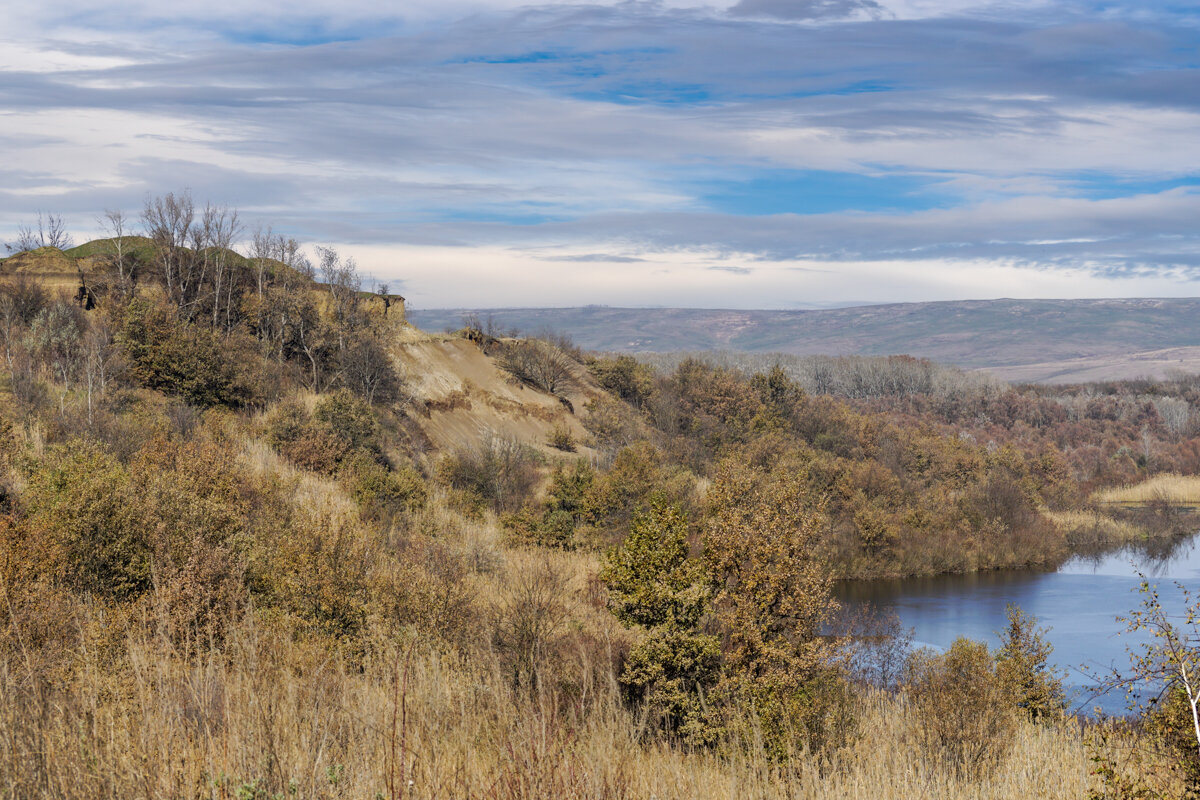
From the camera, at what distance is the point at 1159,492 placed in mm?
80875

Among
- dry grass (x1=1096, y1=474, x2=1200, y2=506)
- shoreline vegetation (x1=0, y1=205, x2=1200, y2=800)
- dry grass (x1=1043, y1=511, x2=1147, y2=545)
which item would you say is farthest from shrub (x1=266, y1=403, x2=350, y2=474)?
dry grass (x1=1096, y1=474, x2=1200, y2=506)

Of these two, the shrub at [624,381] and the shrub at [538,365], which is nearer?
the shrub at [538,365]

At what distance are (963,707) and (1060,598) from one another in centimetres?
3122

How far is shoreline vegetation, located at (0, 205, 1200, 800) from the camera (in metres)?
4.90

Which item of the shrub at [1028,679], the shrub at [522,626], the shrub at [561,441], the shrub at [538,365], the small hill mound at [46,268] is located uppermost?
the small hill mound at [46,268]

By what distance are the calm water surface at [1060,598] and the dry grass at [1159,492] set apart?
16211mm

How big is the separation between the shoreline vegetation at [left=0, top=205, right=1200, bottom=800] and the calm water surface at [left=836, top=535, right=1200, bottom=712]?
9.57 ft

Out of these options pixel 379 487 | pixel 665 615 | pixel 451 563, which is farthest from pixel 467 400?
pixel 665 615

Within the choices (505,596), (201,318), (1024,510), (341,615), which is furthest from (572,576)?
(1024,510)

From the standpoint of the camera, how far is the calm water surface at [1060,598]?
121 ft

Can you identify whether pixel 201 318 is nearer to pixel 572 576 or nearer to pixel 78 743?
pixel 572 576

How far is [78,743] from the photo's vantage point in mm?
4484

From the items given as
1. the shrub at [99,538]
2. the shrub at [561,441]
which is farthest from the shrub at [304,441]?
the shrub at [561,441]

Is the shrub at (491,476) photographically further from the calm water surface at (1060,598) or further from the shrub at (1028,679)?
the shrub at (1028,679)
